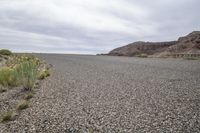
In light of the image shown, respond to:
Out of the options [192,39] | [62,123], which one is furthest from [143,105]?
[192,39]

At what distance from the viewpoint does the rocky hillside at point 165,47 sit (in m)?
111

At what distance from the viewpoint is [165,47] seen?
486 ft

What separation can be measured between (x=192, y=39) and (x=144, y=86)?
4103 inches

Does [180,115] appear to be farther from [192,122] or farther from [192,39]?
[192,39]

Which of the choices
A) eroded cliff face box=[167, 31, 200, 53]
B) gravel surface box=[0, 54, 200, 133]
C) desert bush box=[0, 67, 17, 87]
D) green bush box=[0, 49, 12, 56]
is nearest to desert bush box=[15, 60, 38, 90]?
desert bush box=[0, 67, 17, 87]

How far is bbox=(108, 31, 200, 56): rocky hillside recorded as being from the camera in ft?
363

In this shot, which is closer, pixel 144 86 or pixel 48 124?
pixel 48 124

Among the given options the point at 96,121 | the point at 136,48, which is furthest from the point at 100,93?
the point at 136,48

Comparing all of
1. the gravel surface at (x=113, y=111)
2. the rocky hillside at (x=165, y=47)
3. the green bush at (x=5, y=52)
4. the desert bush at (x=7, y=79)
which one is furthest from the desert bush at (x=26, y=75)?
the rocky hillside at (x=165, y=47)

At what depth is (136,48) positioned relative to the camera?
164 m

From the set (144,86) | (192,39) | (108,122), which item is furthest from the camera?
(192,39)

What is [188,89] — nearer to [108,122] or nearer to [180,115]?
[180,115]

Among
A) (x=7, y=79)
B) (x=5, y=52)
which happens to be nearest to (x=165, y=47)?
(x=5, y=52)

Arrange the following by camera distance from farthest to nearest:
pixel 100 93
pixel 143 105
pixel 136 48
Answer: pixel 136 48 < pixel 100 93 < pixel 143 105
